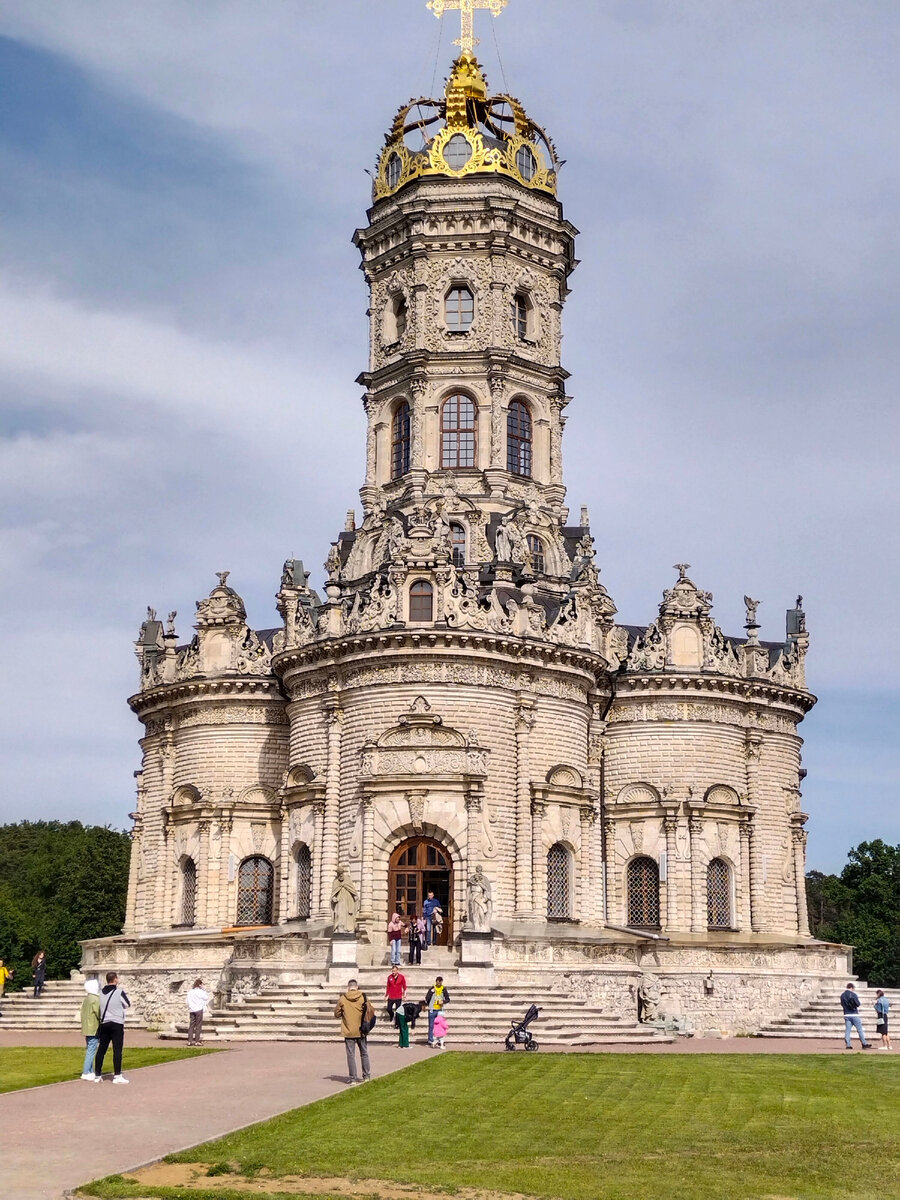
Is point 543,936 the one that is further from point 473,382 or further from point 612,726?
point 473,382

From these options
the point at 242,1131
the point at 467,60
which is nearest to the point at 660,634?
the point at 467,60

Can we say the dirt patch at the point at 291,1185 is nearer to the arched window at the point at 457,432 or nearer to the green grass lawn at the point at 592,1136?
the green grass lawn at the point at 592,1136

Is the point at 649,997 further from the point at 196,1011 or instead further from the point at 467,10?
the point at 467,10

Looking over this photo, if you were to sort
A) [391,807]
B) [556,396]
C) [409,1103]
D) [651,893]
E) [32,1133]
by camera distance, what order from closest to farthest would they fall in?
[32,1133] → [409,1103] → [391,807] → [651,893] → [556,396]

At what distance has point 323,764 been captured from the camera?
46.8 metres

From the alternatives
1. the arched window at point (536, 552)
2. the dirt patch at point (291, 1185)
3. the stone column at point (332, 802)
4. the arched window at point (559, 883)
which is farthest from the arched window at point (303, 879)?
the dirt patch at point (291, 1185)

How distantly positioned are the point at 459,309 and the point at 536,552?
9836 millimetres

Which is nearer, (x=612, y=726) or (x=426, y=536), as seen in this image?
(x=426, y=536)

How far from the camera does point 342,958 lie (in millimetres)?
39406

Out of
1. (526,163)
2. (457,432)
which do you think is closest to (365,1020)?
(457,432)

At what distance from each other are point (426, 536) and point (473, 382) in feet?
30.8

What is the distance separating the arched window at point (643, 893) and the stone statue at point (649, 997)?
4806 mm

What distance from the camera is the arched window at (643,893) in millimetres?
51406

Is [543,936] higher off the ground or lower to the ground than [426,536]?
lower
